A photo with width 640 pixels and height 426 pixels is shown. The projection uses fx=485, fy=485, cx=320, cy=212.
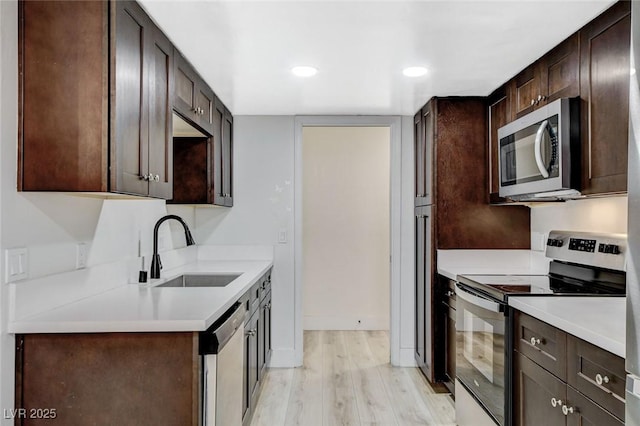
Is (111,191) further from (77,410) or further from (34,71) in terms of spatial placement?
(77,410)

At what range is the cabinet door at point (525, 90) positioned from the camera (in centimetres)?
269

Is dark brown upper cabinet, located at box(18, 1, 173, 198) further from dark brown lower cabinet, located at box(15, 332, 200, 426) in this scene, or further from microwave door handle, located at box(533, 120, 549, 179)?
microwave door handle, located at box(533, 120, 549, 179)

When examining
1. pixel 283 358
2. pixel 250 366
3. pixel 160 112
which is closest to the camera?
pixel 160 112

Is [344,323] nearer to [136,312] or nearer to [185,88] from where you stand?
[185,88]

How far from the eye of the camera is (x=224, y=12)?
6.70ft

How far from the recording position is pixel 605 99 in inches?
81.4

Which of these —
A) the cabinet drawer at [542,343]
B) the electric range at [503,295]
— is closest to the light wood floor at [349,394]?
the electric range at [503,295]

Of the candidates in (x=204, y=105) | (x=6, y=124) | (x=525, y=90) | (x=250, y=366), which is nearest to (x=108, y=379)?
(x=6, y=124)

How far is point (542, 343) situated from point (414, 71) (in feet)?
5.44

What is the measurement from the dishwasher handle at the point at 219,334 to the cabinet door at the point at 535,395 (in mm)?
1271

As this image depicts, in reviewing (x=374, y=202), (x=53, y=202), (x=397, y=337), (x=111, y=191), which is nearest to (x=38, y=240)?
(x=53, y=202)

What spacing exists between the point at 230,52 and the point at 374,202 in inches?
123

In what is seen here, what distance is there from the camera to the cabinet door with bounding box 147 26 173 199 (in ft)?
6.98

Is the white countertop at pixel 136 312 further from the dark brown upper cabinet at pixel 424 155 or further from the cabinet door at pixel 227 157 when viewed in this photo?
the dark brown upper cabinet at pixel 424 155
